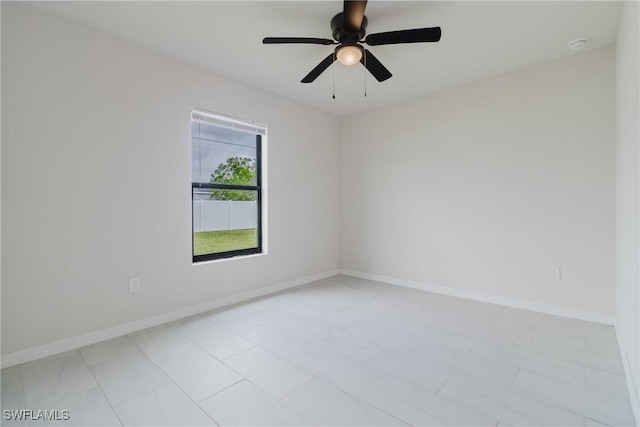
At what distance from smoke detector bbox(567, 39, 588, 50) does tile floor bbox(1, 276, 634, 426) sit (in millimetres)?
2452

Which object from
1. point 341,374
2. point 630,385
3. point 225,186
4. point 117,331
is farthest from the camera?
point 225,186

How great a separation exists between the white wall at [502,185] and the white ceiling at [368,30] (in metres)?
0.34

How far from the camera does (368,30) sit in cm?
244

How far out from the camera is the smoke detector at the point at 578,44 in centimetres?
255

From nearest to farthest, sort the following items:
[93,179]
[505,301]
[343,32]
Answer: [343,32]
[93,179]
[505,301]

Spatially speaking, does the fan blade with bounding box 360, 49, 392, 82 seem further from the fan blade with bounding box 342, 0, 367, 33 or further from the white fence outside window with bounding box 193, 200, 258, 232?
the white fence outside window with bounding box 193, 200, 258, 232

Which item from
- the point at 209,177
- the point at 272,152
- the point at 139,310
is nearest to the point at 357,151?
the point at 272,152

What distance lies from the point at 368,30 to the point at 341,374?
2.58 m

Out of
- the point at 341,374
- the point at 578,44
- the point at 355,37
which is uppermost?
the point at 578,44

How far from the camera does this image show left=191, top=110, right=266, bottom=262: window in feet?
10.4

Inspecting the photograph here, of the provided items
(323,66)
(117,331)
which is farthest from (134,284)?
(323,66)

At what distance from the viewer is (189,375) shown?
1.92m

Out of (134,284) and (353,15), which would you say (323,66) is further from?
(134,284)

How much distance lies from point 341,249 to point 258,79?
271 cm
